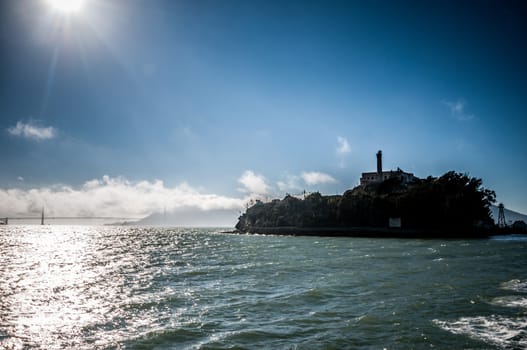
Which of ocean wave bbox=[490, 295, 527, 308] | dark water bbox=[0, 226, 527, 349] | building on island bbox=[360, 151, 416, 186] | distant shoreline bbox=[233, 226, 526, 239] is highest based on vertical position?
building on island bbox=[360, 151, 416, 186]

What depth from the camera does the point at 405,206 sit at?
5162 inches

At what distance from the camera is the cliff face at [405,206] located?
123887mm

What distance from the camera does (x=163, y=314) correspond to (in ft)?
53.2

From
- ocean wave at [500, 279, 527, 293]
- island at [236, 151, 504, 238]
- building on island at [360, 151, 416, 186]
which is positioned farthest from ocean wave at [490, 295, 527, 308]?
building on island at [360, 151, 416, 186]

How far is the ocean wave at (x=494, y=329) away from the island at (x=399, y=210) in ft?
358

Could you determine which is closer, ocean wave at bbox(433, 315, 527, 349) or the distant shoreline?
ocean wave at bbox(433, 315, 527, 349)

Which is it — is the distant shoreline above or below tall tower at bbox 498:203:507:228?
below

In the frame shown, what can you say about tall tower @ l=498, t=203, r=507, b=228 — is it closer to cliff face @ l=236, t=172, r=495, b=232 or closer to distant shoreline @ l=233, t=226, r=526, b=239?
distant shoreline @ l=233, t=226, r=526, b=239

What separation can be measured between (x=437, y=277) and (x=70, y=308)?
2290 cm

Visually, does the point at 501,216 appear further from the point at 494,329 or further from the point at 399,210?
the point at 494,329

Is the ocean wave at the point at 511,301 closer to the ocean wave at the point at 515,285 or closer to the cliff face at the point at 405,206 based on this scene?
the ocean wave at the point at 515,285

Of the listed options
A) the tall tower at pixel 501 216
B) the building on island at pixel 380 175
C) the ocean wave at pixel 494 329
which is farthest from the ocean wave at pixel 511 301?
the tall tower at pixel 501 216

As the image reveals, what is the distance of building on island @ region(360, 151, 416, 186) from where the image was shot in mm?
164500

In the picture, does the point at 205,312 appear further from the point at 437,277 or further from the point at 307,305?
the point at 437,277
